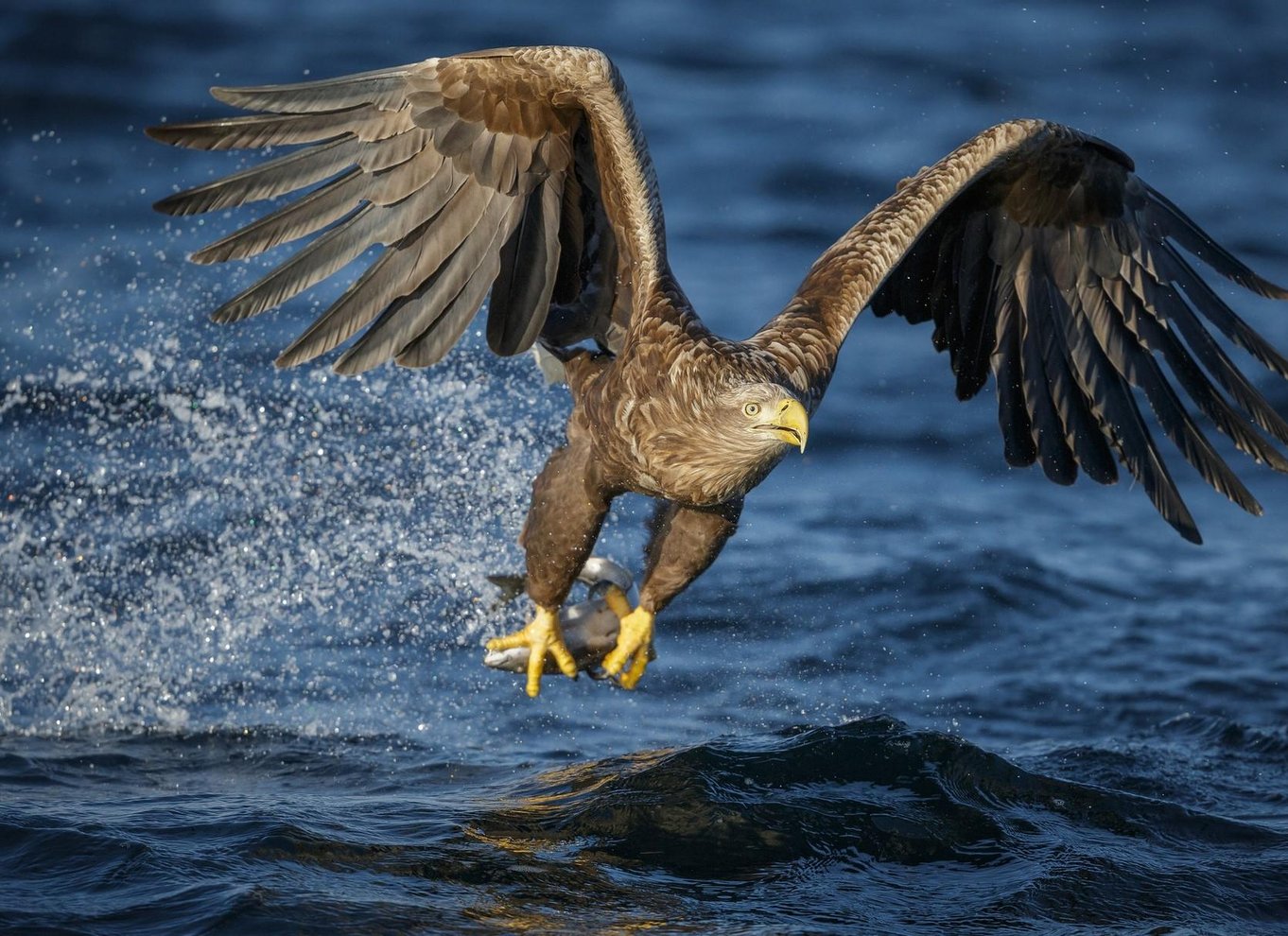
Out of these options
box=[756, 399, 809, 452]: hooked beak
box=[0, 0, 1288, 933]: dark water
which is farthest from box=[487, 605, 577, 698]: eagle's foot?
box=[756, 399, 809, 452]: hooked beak

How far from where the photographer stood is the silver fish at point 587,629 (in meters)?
5.84

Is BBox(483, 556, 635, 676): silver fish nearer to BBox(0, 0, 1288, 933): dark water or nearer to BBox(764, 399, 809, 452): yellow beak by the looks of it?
BBox(0, 0, 1288, 933): dark water

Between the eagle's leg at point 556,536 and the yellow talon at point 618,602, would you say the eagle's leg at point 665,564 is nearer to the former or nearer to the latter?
the yellow talon at point 618,602

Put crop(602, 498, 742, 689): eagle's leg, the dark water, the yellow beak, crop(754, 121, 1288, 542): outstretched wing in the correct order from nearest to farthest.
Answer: the yellow beak < the dark water < crop(602, 498, 742, 689): eagle's leg < crop(754, 121, 1288, 542): outstretched wing

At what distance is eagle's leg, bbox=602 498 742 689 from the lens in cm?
543

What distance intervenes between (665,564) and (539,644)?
22.1 inches

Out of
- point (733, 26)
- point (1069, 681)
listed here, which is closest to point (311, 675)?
point (1069, 681)

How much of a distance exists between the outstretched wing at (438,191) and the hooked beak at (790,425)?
0.77 metres

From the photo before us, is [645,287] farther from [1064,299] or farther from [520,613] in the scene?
[520,613]

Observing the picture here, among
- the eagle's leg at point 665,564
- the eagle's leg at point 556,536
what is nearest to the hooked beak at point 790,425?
the eagle's leg at point 665,564

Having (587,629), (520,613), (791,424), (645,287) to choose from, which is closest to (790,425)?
(791,424)

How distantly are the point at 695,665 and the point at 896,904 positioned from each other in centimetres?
232

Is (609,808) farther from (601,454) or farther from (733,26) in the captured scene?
(733,26)

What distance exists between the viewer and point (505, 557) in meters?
7.08
